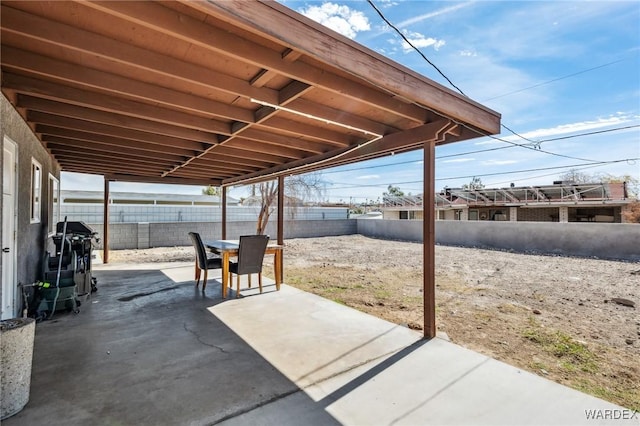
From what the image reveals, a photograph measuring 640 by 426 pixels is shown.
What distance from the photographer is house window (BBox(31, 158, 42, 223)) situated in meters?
3.89

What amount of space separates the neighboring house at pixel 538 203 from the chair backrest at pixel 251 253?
17272mm

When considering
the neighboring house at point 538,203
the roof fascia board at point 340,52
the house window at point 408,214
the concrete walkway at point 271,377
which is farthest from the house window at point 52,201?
the house window at point 408,214

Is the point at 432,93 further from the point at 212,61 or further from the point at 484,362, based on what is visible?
the point at 484,362

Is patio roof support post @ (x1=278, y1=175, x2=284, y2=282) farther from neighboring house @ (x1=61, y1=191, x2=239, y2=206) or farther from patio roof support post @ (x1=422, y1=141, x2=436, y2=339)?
neighboring house @ (x1=61, y1=191, x2=239, y2=206)

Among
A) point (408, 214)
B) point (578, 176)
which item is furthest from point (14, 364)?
point (578, 176)

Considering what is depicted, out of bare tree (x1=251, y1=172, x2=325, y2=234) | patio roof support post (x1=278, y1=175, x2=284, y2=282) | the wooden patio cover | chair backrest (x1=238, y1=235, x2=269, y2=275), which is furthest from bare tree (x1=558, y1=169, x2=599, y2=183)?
chair backrest (x1=238, y1=235, x2=269, y2=275)

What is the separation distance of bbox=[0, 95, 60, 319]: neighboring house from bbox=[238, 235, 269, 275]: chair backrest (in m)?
2.38

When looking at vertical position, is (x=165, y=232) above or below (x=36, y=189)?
below

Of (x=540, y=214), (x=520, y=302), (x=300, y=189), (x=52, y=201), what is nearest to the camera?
(x=520, y=302)

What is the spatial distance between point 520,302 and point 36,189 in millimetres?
7298

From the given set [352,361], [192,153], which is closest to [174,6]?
[352,361]

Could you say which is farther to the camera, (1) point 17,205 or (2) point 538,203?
(2) point 538,203

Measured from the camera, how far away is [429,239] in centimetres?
323

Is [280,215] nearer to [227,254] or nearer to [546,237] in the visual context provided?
[227,254]
